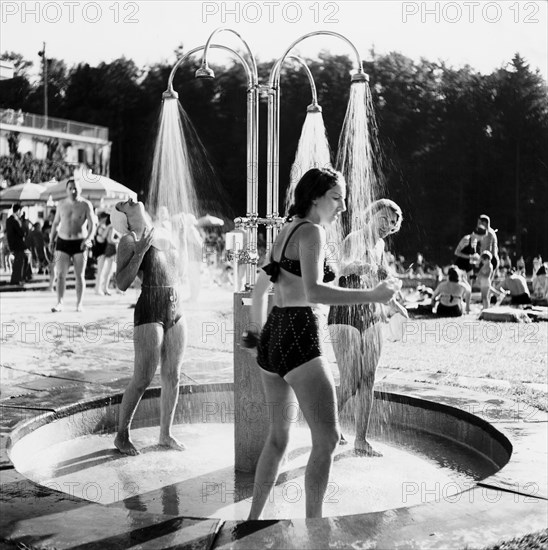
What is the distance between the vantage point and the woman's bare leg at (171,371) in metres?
4.55

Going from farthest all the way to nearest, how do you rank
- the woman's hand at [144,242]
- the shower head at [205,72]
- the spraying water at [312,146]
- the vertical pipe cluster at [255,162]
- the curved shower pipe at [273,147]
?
the spraying water at [312,146]
the shower head at [205,72]
the woman's hand at [144,242]
the curved shower pipe at [273,147]
the vertical pipe cluster at [255,162]

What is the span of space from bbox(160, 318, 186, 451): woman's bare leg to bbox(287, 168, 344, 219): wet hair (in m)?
1.65

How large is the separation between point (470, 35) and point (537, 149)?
1266 centimetres

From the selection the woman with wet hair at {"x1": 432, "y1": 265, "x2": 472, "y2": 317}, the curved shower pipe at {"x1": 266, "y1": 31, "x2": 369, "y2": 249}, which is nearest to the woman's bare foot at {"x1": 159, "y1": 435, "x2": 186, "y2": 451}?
the curved shower pipe at {"x1": 266, "y1": 31, "x2": 369, "y2": 249}

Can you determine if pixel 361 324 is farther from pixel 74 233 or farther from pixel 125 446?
pixel 74 233

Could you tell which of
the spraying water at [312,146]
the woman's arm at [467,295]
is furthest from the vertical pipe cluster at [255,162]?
the woman's arm at [467,295]

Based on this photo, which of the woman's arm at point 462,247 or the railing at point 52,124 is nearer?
the woman's arm at point 462,247

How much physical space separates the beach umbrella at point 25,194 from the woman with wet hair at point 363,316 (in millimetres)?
18434

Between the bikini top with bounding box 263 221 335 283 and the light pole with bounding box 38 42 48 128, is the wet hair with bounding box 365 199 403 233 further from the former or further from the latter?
the light pole with bounding box 38 42 48 128

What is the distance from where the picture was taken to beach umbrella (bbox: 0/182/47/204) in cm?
2200

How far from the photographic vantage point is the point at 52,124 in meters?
44.4

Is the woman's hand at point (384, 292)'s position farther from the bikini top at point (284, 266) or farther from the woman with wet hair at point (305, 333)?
the bikini top at point (284, 266)

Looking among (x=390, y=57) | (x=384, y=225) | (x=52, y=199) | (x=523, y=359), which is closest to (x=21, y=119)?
(x=390, y=57)

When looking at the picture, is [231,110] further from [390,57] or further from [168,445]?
[168,445]
